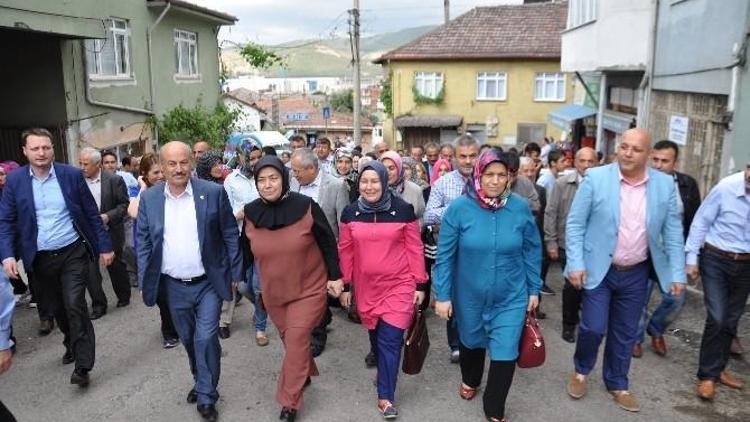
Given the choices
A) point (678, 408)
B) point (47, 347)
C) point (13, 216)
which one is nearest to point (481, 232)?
point (678, 408)

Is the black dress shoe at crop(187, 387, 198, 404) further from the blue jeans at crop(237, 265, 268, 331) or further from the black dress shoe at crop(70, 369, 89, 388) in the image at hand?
the blue jeans at crop(237, 265, 268, 331)

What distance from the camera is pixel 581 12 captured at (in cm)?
1553

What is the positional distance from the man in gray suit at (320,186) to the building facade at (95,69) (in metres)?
4.95

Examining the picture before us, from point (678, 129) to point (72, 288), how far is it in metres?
9.60

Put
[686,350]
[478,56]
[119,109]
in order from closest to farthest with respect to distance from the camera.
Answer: [686,350]
[119,109]
[478,56]

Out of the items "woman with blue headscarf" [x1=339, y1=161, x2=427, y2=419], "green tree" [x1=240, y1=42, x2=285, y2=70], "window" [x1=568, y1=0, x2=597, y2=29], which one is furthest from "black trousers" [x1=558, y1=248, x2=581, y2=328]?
"green tree" [x1=240, y1=42, x2=285, y2=70]

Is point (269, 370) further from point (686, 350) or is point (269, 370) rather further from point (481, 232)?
point (686, 350)

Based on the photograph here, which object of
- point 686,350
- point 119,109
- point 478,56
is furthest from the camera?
point 478,56

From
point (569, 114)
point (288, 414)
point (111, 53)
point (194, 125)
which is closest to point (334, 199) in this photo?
point (288, 414)

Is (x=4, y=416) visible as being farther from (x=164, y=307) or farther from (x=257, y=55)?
(x=257, y=55)

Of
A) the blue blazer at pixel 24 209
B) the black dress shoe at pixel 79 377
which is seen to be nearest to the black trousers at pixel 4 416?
the black dress shoe at pixel 79 377

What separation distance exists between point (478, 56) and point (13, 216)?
27.5 metres

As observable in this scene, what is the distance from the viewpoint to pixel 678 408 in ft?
14.4

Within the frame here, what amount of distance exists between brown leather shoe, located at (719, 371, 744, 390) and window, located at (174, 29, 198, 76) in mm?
14789
